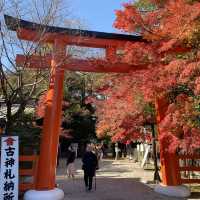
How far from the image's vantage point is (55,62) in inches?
476

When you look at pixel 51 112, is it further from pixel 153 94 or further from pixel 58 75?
pixel 153 94

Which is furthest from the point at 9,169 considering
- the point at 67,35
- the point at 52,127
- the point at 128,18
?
the point at 128,18

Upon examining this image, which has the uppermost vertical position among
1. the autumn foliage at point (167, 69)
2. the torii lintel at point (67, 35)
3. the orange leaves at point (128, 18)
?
the orange leaves at point (128, 18)

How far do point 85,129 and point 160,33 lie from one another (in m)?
22.5

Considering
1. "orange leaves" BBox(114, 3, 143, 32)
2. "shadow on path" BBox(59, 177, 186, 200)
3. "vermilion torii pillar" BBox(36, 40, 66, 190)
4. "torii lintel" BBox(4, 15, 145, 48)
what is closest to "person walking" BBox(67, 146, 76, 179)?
"shadow on path" BBox(59, 177, 186, 200)

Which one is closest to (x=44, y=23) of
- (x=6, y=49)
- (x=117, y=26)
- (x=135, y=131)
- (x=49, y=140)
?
(x=6, y=49)

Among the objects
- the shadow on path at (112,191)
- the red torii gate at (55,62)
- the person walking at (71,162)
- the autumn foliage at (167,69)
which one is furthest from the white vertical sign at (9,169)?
the person walking at (71,162)

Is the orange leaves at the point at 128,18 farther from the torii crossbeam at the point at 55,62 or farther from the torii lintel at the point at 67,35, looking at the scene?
the torii crossbeam at the point at 55,62

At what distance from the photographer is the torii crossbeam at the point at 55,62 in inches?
446

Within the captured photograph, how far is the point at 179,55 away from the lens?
12.7 metres

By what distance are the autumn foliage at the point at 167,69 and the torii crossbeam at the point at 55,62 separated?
2.36ft

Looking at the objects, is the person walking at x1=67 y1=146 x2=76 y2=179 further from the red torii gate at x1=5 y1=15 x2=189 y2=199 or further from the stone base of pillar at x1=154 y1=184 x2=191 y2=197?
the stone base of pillar at x1=154 y1=184 x2=191 y2=197

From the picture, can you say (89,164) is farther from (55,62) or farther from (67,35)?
(67,35)

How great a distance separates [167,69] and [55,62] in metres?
3.70
